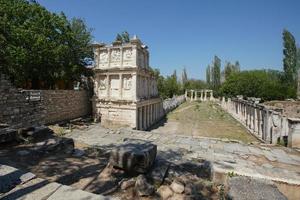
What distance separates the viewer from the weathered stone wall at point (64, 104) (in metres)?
12.9

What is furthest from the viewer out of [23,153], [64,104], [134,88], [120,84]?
[120,84]

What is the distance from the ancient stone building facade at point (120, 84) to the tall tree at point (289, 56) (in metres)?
30.0

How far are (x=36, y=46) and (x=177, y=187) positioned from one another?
38.2 ft

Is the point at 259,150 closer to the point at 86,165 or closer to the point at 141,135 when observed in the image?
the point at 141,135

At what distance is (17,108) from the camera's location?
10.8 meters

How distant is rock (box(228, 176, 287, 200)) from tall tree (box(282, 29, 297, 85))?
39.3 meters

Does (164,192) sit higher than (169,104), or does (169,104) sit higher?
(169,104)

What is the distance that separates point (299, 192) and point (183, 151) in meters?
5.11

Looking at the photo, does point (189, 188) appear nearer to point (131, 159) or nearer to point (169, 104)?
point (131, 159)

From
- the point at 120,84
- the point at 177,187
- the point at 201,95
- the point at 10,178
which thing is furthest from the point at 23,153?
the point at 201,95

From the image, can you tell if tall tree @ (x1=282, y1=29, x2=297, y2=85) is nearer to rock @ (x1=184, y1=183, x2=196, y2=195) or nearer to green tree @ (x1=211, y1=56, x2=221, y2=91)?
green tree @ (x1=211, y1=56, x2=221, y2=91)

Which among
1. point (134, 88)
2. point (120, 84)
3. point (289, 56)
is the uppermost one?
point (289, 56)

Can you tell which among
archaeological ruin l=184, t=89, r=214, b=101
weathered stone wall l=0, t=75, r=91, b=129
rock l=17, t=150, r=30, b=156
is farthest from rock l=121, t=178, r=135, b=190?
archaeological ruin l=184, t=89, r=214, b=101

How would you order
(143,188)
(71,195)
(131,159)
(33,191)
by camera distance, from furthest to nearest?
(131,159), (143,188), (33,191), (71,195)
